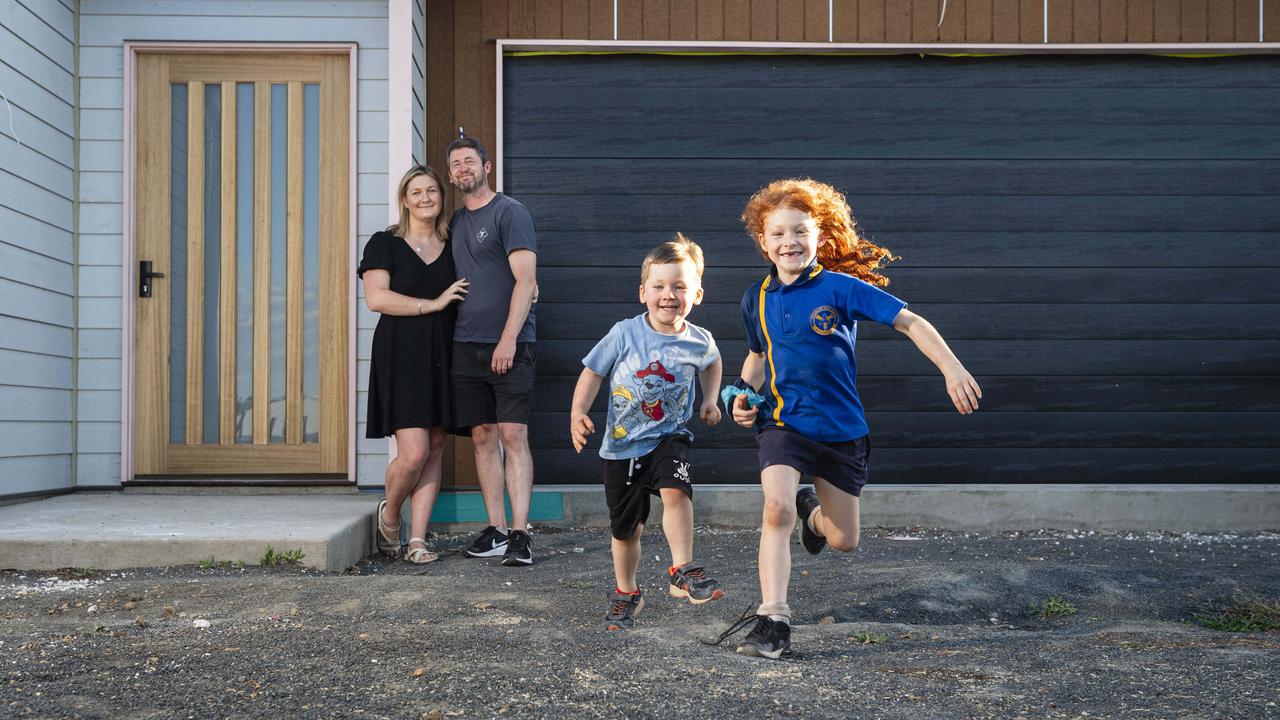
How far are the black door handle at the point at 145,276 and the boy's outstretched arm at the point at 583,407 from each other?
331 cm

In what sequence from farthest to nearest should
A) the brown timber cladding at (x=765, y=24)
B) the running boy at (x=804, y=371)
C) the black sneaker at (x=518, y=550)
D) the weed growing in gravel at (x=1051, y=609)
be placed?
the brown timber cladding at (x=765, y=24), the black sneaker at (x=518, y=550), the weed growing in gravel at (x=1051, y=609), the running boy at (x=804, y=371)

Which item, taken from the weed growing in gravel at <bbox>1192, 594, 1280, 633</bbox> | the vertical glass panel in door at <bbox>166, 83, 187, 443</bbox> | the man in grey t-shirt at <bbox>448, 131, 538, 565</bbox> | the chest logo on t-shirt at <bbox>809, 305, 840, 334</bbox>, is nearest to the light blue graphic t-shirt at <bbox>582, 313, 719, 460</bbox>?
the chest logo on t-shirt at <bbox>809, 305, 840, 334</bbox>

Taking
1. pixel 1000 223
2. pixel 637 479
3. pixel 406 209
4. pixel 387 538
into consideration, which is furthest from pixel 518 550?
pixel 1000 223

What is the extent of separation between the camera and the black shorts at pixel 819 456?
346 cm

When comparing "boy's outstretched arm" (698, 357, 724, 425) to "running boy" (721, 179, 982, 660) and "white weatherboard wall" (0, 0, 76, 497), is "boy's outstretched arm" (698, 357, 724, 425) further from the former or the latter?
"white weatherboard wall" (0, 0, 76, 497)

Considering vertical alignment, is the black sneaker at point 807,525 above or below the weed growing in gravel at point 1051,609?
above

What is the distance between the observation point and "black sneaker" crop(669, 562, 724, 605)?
349 centimetres

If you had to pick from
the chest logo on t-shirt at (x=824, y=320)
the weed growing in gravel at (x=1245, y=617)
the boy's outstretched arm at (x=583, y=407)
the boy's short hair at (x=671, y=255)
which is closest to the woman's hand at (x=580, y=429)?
the boy's outstretched arm at (x=583, y=407)

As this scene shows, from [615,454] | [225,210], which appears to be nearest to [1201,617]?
[615,454]

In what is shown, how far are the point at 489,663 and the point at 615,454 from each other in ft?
2.84

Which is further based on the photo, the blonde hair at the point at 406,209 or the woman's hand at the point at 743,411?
the blonde hair at the point at 406,209

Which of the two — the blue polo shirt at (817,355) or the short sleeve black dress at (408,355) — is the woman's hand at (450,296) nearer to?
the short sleeve black dress at (408,355)

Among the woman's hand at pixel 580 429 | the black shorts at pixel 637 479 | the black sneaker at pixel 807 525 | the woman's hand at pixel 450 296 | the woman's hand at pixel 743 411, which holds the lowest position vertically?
the black sneaker at pixel 807 525

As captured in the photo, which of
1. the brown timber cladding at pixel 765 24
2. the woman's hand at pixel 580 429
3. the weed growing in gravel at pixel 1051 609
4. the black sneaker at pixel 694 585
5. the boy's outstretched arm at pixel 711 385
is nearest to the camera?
the black sneaker at pixel 694 585
